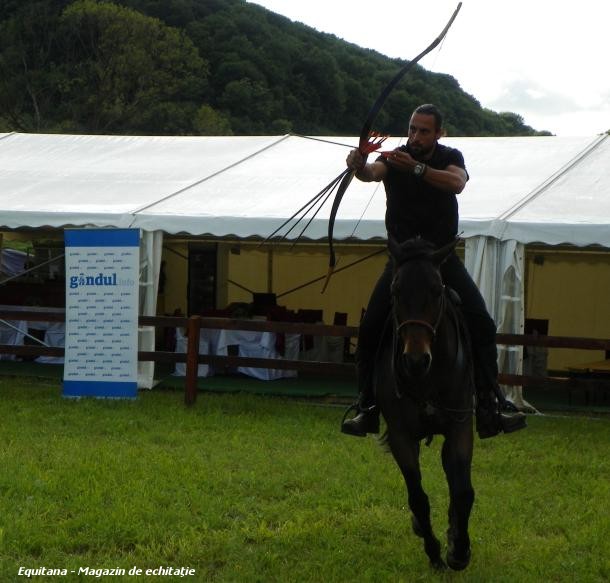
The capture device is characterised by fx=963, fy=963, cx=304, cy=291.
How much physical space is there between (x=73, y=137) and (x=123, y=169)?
2723 millimetres

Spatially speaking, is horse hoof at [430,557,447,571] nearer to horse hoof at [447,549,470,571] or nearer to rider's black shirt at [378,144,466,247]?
horse hoof at [447,549,470,571]

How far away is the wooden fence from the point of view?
10.1 m

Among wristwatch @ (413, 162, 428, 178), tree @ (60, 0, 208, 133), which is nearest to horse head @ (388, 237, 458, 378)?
wristwatch @ (413, 162, 428, 178)

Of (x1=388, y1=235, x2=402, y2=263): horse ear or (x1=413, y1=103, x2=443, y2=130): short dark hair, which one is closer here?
(x1=388, y1=235, x2=402, y2=263): horse ear

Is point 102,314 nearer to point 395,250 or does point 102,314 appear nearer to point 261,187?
point 261,187

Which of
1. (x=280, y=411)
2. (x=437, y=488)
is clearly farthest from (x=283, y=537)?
(x=280, y=411)

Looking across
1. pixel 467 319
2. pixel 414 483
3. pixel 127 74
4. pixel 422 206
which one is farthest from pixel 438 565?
pixel 127 74

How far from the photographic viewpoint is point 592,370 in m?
12.1

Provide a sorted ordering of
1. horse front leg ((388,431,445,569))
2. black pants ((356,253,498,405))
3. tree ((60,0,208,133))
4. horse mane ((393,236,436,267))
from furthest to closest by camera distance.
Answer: tree ((60,0,208,133)) < black pants ((356,253,498,405)) < horse front leg ((388,431,445,569)) < horse mane ((393,236,436,267))

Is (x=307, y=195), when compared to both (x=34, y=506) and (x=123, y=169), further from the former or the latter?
(x=34, y=506)

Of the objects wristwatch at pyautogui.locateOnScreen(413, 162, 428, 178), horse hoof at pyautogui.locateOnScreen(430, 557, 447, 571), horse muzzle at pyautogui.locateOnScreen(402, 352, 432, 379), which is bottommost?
horse hoof at pyautogui.locateOnScreen(430, 557, 447, 571)

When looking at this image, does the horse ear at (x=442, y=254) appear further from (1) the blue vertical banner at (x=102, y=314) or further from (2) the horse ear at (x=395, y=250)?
(1) the blue vertical banner at (x=102, y=314)

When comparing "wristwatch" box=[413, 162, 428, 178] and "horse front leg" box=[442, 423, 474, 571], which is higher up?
"wristwatch" box=[413, 162, 428, 178]

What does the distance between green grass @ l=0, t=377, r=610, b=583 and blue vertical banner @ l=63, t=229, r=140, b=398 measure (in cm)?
86
